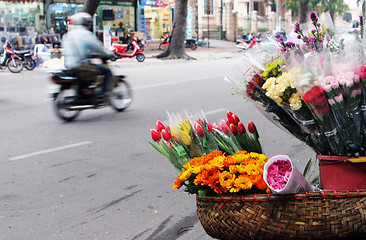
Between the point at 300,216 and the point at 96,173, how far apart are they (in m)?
3.81

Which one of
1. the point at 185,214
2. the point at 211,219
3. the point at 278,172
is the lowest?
the point at 185,214

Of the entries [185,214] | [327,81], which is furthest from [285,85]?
[185,214]

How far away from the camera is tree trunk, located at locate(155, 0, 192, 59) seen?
26.4 meters

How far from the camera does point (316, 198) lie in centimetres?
213

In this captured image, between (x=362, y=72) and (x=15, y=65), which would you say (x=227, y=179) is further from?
(x=15, y=65)

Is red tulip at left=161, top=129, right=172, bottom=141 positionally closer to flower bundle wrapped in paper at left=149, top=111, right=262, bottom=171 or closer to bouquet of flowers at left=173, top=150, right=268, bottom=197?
flower bundle wrapped in paper at left=149, top=111, right=262, bottom=171

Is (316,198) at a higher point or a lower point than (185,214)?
higher

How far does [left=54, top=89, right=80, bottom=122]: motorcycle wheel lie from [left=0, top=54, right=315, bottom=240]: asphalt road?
0.46 ft

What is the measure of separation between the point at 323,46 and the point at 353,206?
709 millimetres

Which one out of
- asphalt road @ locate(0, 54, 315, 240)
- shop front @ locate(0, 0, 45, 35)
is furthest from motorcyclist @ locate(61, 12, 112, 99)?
shop front @ locate(0, 0, 45, 35)

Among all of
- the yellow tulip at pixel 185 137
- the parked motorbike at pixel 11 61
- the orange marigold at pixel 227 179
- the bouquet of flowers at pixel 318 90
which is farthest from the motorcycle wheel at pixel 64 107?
the parked motorbike at pixel 11 61

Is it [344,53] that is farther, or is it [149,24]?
[149,24]

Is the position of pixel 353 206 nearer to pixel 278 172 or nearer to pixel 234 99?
pixel 278 172

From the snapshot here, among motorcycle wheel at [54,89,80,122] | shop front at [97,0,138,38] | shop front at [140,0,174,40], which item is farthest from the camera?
shop front at [140,0,174,40]
